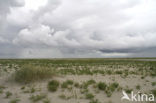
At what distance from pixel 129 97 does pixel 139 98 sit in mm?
534

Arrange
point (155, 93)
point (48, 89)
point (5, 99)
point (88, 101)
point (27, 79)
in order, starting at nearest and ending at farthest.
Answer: point (88, 101)
point (5, 99)
point (155, 93)
point (48, 89)
point (27, 79)

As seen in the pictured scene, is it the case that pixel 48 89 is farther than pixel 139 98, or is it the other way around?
pixel 48 89

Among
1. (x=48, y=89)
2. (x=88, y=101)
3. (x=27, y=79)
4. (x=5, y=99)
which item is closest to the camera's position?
(x=88, y=101)

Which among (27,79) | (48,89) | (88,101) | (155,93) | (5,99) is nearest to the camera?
(88,101)

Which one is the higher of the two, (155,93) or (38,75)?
(38,75)

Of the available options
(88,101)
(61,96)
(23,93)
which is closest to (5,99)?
(23,93)

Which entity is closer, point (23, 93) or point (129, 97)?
point (129, 97)

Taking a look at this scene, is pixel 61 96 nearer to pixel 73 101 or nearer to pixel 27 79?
pixel 73 101

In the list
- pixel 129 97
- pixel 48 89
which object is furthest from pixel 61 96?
pixel 129 97

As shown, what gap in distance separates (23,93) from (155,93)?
27.6 feet

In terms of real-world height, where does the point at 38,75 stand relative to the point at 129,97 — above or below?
above

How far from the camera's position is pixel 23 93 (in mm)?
8125

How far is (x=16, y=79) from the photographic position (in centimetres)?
1076

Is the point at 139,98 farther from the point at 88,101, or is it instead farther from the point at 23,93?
the point at 23,93
